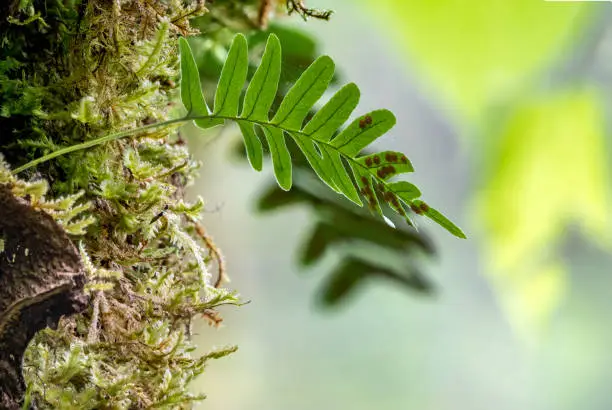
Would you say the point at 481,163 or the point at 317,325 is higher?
the point at 317,325

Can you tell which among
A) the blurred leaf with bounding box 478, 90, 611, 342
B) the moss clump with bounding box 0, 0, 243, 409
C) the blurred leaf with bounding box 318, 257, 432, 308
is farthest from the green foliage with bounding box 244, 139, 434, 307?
the moss clump with bounding box 0, 0, 243, 409

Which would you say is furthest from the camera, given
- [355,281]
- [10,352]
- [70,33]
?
[355,281]

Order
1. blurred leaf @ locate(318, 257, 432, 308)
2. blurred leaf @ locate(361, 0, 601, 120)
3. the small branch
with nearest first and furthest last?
the small branch < blurred leaf @ locate(361, 0, 601, 120) < blurred leaf @ locate(318, 257, 432, 308)

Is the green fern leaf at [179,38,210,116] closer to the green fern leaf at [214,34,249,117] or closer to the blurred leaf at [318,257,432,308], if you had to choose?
the green fern leaf at [214,34,249,117]

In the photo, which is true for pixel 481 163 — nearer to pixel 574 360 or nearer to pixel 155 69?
pixel 155 69

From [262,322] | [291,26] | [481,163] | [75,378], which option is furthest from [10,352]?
[262,322]

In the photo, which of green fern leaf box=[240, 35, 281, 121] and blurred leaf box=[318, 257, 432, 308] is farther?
blurred leaf box=[318, 257, 432, 308]

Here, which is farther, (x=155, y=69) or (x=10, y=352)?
(x=155, y=69)

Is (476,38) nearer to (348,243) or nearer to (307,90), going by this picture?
(348,243)
